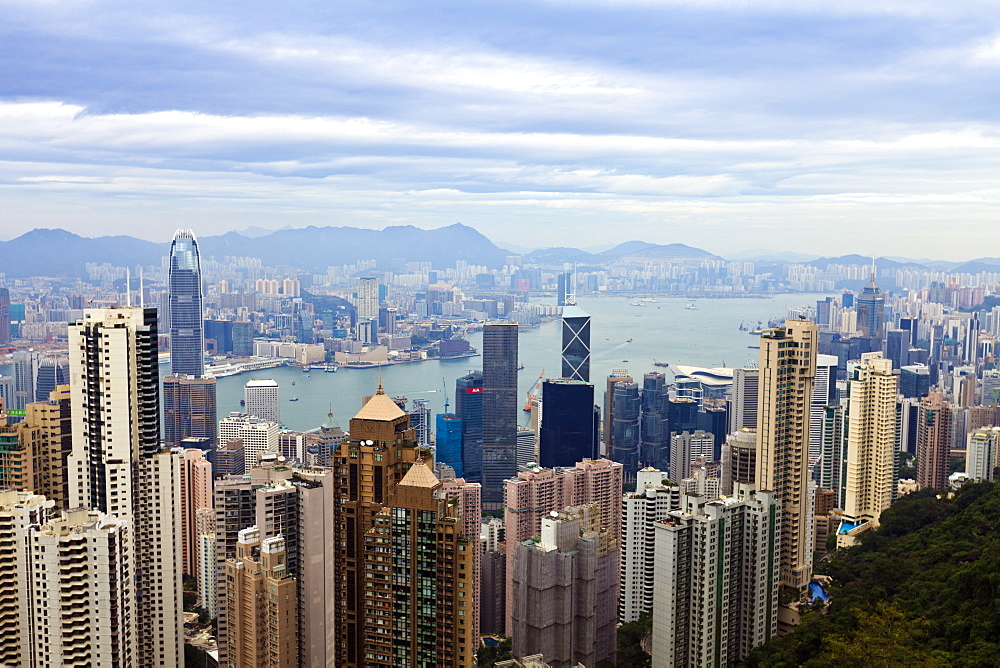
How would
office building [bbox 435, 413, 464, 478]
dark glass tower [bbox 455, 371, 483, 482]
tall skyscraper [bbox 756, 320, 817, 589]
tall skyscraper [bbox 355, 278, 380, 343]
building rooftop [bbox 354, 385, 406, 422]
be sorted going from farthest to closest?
1. tall skyscraper [bbox 355, 278, 380, 343]
2. dark glass tower [bbox 455, 371, 483, 482]
3. office building [bbox 435, 413, 464, 478]
4. tall skyscraper [bbox 756, 320, 817, 589]
5. building rooftop [bbox 354, 385, 406, 422]

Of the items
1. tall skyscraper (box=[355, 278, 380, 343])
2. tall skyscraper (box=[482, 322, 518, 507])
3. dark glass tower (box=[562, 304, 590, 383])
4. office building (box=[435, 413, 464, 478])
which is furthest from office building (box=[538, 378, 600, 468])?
tall skyscraper (box=[355, 278, 380, 343])

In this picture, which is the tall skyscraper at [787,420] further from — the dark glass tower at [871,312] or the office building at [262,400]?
the office building at [262,400]

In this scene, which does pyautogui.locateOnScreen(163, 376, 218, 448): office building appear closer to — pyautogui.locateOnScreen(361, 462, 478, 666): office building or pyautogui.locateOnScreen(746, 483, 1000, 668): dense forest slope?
pyautogui.locateOnScreen(361, 462, 478, 666): office building

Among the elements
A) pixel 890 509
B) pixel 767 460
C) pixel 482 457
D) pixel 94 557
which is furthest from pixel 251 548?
pixel 482 457

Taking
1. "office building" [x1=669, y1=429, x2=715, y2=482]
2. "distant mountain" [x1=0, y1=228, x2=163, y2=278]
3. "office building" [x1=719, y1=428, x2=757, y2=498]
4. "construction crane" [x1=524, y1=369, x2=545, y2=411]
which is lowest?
"office building" [x1=669, y1=429, x2=715, y2=482]

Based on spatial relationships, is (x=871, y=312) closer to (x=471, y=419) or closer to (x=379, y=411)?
(x=471, y=419)

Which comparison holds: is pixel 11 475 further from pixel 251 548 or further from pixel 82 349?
pixel 251 548

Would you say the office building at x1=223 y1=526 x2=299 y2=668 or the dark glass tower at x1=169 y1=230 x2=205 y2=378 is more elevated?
the dark glass tower at x1=169 y1=230 x2=205 y2=378
